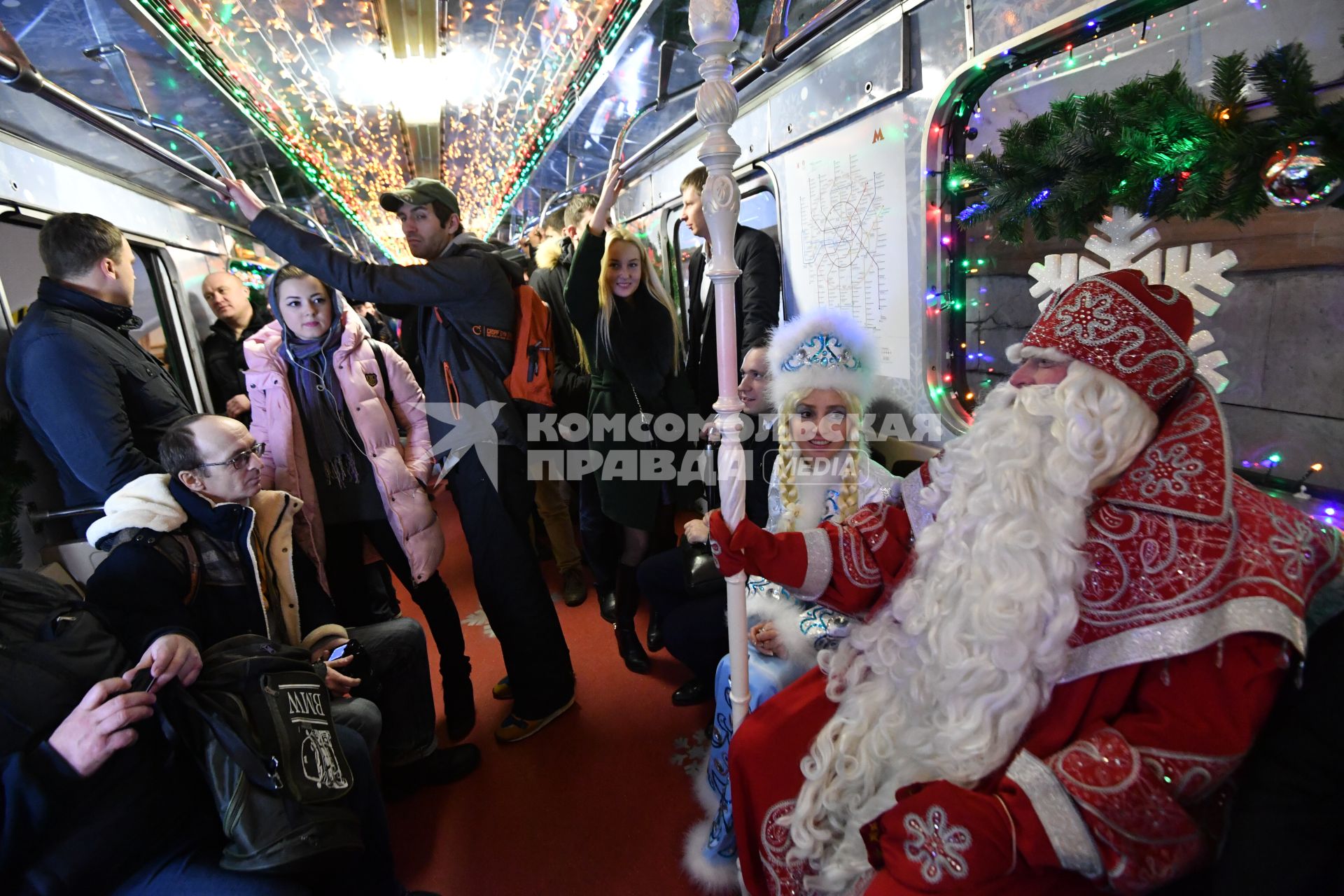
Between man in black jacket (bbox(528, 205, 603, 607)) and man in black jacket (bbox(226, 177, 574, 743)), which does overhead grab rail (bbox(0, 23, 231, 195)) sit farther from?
man in black jacket (bbox(528, 205, 603, 607))

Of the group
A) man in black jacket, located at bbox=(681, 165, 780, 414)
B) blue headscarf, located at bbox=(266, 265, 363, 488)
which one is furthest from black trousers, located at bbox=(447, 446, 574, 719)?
man in black jacket, located at bbox=(681, 165, 780, 414)

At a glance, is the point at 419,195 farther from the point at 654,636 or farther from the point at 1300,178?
the point at 1300,178

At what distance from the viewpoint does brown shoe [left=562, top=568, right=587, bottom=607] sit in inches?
148

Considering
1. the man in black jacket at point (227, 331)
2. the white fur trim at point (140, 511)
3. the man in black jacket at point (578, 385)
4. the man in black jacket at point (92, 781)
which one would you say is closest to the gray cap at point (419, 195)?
the man in black jacket at point (578, 385)

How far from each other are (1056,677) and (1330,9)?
1.59 metres

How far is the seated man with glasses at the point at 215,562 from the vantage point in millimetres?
1595

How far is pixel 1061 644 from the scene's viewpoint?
3.66 ft

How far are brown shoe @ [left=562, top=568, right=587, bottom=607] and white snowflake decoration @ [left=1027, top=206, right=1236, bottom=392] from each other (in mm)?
3009

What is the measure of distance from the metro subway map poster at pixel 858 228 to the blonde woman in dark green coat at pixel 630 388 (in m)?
0.88

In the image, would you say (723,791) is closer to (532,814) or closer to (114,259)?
(532,814)

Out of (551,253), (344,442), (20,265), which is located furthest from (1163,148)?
(20,265)

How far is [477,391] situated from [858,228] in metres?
1.91

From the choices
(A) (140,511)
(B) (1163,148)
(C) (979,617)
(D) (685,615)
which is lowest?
(D) (685,615)

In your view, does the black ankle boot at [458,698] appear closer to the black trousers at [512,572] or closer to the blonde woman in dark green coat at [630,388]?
the black trousers at [512,572]
